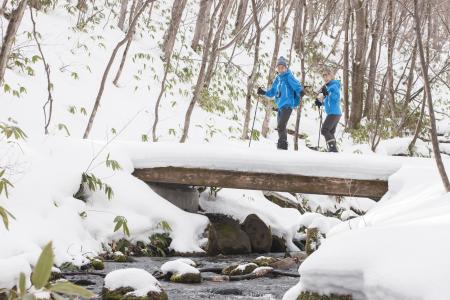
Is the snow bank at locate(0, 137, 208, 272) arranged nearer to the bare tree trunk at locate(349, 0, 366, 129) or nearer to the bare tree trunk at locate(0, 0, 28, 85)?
the bare tree trunk at locate(0, 0, 28, 85)

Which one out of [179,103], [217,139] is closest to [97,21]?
[179,103]

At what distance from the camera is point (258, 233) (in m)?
7.60

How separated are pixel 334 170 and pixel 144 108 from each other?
636cm

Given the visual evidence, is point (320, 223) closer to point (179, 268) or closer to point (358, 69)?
point (179, 268)

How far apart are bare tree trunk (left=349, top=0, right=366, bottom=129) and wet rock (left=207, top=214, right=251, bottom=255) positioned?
7861 millimetres

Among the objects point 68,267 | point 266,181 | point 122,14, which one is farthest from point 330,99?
point 122,14

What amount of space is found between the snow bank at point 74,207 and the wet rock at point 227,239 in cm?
21

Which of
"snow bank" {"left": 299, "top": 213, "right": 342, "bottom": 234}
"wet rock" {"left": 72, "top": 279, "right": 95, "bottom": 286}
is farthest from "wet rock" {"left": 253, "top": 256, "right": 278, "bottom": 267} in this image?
"wet rock" {"left": 72, "top": 279, "right": 95, "bottom": 286}

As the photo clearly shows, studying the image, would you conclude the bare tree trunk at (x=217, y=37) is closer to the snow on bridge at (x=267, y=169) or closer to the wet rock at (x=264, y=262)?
the snow on bridge at (x=267, y=169)

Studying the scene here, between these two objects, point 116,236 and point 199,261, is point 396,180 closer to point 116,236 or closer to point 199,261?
point 199,261

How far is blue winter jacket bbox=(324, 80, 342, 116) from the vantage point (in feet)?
26.7

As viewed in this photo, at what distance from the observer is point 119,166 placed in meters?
6.64

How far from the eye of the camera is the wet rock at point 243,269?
5320mm

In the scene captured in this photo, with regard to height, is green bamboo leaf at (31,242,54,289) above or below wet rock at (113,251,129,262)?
above
